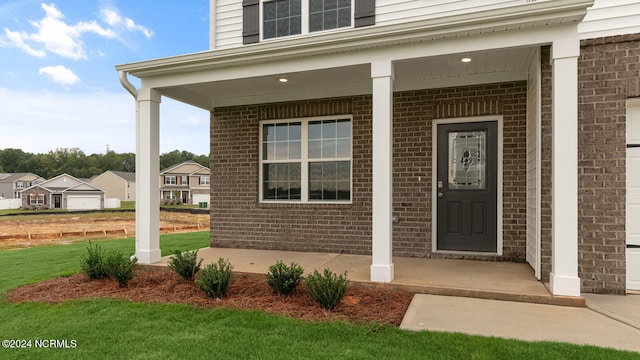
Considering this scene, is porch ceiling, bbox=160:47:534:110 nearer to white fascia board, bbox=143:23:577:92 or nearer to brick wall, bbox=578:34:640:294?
white fascia board, bbox=143:23:577:92

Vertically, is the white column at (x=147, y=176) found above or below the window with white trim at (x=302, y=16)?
below

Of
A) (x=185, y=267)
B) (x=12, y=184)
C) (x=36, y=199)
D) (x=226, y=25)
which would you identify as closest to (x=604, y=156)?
(x=185, y=267)

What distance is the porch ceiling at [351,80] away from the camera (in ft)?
15.8

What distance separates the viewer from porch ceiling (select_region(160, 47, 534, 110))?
4816 millimetres

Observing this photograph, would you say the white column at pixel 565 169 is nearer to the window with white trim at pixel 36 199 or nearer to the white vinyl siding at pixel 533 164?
the white vinyl siding at pixel 533 164

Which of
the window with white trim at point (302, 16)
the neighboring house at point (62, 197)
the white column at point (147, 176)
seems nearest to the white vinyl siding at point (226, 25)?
the window with white trim at point (302, 16)

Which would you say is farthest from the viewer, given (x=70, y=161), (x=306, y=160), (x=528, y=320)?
(x=70, y=161)

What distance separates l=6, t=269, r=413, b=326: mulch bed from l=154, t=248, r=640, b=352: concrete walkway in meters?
0.19

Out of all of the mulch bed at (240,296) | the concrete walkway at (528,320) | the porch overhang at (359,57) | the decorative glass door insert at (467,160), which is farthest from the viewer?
the decorative glass door insert at (467,160)

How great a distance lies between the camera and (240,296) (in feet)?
13.6

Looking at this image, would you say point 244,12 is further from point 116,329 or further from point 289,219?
point 116,329

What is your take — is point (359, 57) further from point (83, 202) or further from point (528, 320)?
point (83, 202)

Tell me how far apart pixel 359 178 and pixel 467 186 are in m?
1.62

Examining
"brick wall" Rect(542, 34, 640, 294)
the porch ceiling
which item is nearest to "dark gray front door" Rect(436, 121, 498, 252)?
the porch ceiling
